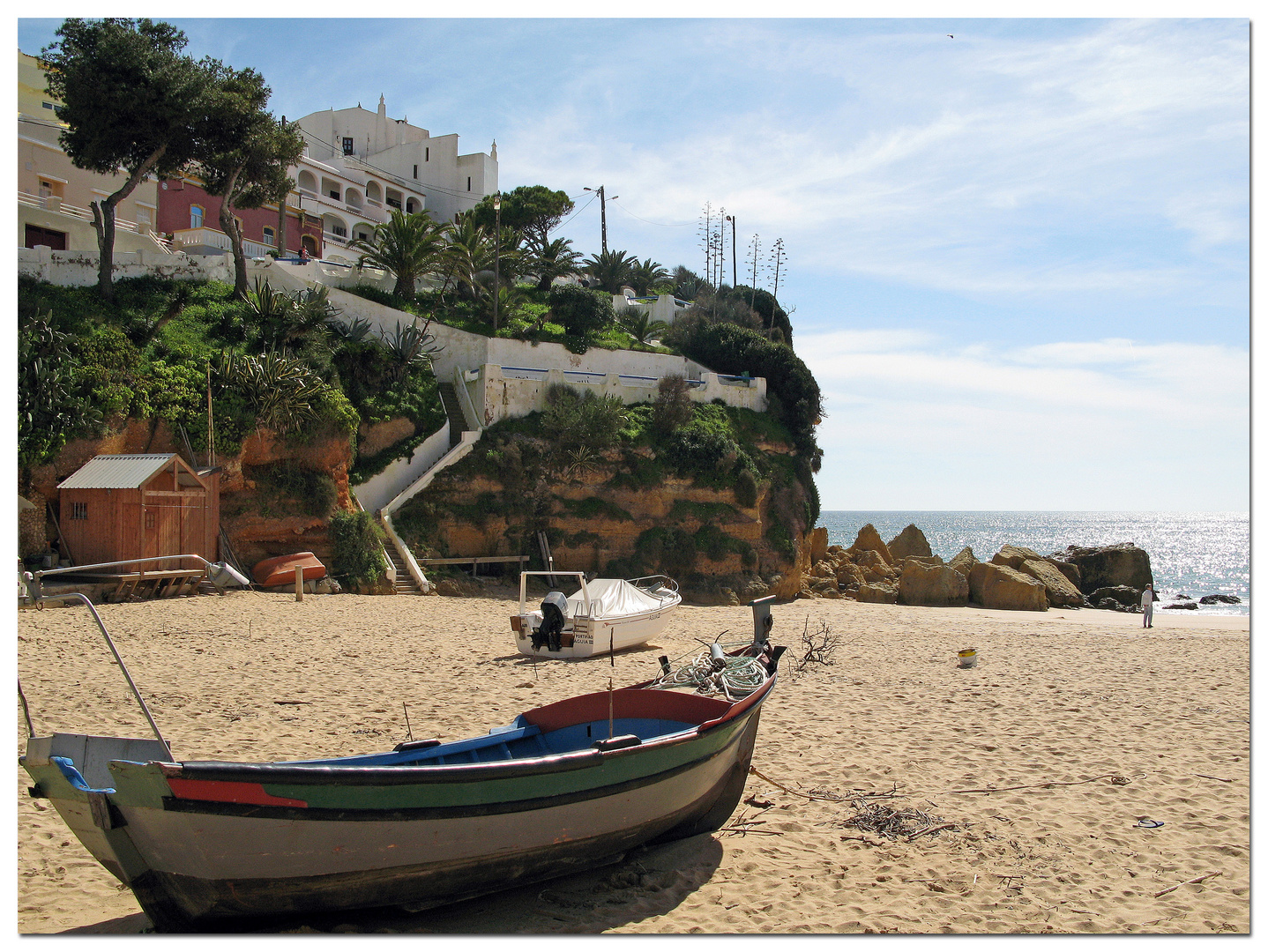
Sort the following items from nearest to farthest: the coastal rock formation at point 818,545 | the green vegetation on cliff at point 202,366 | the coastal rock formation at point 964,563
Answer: the green vegetation on cliff at point 202,366 → the coastal rock formation at point 964,563 → the coastal rock formation at point 818,545

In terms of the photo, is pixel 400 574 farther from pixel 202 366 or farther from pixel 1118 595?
pixel 1118 595

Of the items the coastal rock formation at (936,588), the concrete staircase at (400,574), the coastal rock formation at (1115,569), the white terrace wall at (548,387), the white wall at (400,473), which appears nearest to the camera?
the concrete staircase at (400,574)

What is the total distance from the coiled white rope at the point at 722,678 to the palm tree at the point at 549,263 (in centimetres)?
3554

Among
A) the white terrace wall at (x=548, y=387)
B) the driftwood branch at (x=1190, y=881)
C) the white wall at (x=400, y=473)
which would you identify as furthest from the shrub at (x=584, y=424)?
the driftwood branch at (x=1190, y=881)

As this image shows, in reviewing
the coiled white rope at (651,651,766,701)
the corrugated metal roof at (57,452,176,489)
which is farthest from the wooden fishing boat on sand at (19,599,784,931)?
the corrugated metal roof at (57,452,176,489)

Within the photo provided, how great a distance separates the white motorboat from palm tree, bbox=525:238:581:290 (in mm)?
28767

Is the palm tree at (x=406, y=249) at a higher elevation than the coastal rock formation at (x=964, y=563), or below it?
higher

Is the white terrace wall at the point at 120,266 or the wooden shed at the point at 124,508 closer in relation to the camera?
the wooden shed at the point at 124,508

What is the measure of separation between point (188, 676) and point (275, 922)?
25.0ft

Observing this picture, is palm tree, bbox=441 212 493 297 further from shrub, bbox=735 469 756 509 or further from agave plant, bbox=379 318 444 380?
shrub, bbox=735 469 756 509

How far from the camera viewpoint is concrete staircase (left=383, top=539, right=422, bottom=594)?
2170 cm

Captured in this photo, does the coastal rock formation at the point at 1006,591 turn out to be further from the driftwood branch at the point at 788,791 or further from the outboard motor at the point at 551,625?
the driftwood branch at the point at 788,791

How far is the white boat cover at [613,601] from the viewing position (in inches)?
604

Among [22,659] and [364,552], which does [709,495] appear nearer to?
[364,552]
